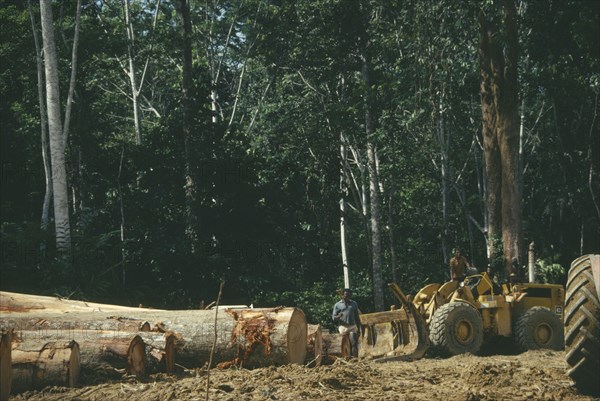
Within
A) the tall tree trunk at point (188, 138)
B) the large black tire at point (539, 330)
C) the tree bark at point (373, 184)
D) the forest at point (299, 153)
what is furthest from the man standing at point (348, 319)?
the tree bark at point (373, 184)

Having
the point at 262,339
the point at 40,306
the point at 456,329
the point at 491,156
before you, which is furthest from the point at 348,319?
the point at 491,156

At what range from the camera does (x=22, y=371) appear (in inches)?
477

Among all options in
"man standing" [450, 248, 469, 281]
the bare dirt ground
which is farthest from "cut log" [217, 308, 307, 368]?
"man standing" [450, 248, 469, 281]

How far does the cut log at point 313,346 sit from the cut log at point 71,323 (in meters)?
2.63

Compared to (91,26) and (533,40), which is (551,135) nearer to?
(533,40)

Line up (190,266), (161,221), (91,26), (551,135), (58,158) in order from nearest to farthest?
(58,158) → (190,266) → (161,221) → (91,26) → (551,135)

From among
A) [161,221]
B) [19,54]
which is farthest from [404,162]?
[19,54]

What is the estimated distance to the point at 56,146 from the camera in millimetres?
26891

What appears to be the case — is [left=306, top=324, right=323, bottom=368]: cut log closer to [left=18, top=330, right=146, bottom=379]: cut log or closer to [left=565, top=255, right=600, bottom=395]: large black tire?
[left=18, top=330, right=146, bottom=379]: cut log

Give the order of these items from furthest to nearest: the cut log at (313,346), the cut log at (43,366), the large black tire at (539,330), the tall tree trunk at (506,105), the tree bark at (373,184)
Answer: the tree bark at (373,184)
the tall tree trunk at (506,105)
the large black tire at (539,330)
the cut log at (313,346)
the cut log at (43,366)

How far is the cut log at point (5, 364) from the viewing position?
10570 millimetres

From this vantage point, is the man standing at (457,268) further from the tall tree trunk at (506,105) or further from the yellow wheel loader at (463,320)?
the tall tree trunk at (506,105)

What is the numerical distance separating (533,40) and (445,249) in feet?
32.2

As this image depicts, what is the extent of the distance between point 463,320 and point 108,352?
9.25 meters
